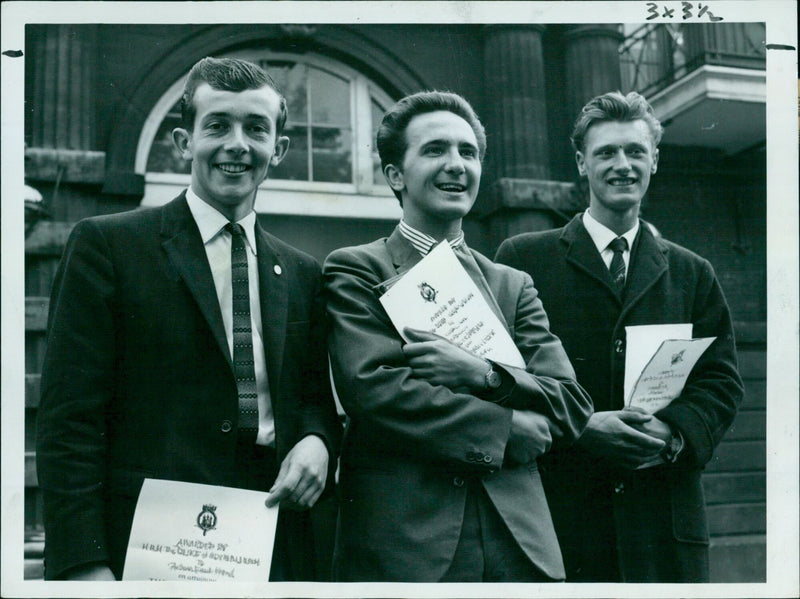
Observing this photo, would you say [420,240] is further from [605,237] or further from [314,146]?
[314,146]

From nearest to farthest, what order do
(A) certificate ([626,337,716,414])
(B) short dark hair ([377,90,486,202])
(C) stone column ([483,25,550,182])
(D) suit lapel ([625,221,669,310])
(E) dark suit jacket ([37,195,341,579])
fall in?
(E) dark suit jacket ([37,195,341,579]), (B) short dark hair ([377,90,486,202]), (A) certificate ([626,337,716,414]), (D) suit lapel ([625,221,669,310]), (C) stone column ([483,25,550,182])

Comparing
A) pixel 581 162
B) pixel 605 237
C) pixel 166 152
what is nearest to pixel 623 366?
pixel 605 237

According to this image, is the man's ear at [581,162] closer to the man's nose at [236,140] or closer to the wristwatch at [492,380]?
the wristwatch at [492,380]

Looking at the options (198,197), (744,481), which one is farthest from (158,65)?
(744,481)

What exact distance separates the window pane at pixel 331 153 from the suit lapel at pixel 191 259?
0.91 metres

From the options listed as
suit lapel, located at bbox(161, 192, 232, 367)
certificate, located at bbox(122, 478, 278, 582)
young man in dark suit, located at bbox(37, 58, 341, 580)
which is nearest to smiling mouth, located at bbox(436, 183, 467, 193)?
young man in dark suit, located at bbox(37, 58, 341, 580)

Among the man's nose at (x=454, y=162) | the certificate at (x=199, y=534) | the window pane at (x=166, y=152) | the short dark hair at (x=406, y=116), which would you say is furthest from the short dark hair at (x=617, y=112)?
the certificate at (x=199, y=534)

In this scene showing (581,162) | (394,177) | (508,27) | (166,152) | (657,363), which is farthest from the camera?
(166,152)

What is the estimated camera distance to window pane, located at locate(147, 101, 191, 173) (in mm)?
2672

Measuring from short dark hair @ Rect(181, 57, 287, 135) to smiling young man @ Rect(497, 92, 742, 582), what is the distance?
37.3 inches

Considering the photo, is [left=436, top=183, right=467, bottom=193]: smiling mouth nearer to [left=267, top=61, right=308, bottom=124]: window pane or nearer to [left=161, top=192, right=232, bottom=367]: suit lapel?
[left=161, top=192, right=232, bottom=367]: suit lapel

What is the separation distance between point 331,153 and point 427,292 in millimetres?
1083

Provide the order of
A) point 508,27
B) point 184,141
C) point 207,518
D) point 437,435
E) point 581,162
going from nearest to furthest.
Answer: point 437,435 → point 207,518 → point 184,141 → point 508,27 → point 581,162

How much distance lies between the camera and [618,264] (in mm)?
2324
